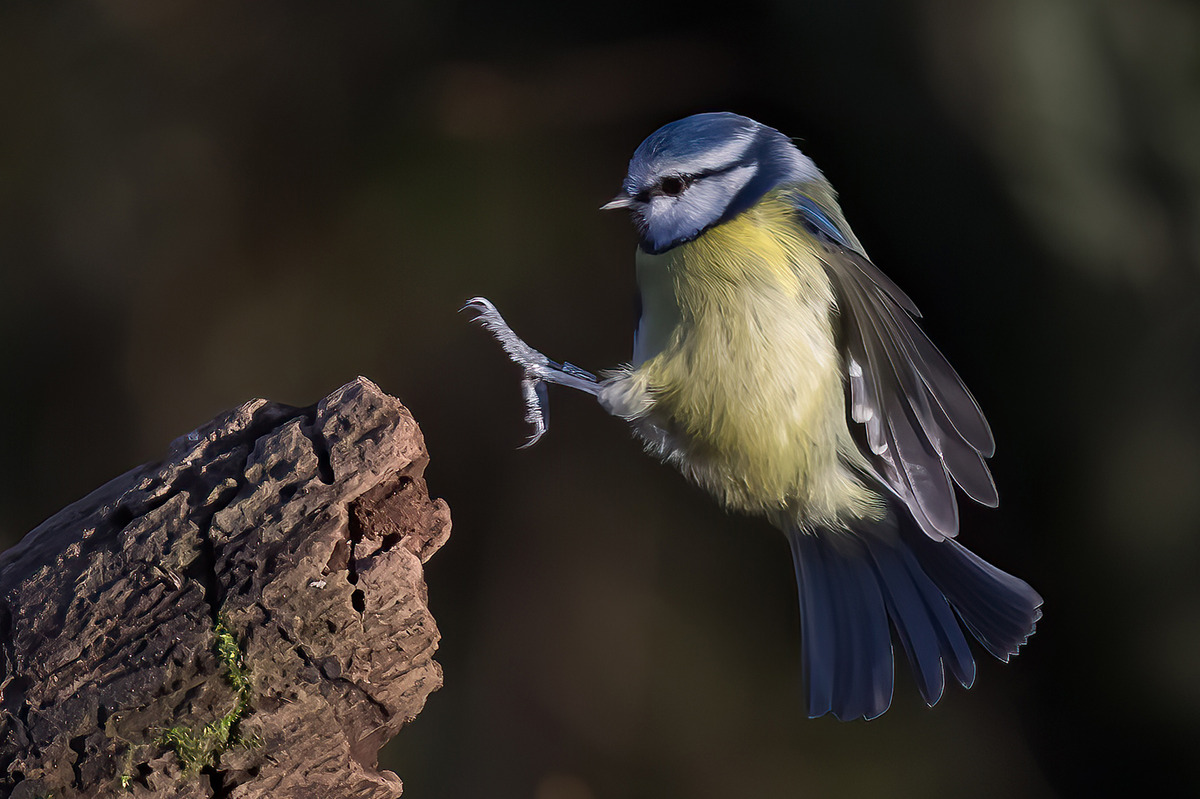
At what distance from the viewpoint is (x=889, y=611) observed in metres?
0.89

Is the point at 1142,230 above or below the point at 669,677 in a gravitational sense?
above

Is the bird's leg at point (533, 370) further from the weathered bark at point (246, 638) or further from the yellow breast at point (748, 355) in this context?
the weathered bark at point (246, 638)

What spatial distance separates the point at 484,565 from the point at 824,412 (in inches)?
25.4

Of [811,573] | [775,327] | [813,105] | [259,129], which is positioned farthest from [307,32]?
[811,573]

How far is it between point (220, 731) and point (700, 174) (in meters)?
0.56

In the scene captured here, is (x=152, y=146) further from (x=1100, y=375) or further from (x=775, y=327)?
(x=1100, y=375)

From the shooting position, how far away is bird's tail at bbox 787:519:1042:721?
833 mm

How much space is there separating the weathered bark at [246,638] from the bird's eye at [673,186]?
324 millimetres

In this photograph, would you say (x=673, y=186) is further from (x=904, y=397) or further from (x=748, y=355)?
(x=904, y=397)

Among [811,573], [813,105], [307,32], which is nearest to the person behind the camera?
[811,573]

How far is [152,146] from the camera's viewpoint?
1.22 m

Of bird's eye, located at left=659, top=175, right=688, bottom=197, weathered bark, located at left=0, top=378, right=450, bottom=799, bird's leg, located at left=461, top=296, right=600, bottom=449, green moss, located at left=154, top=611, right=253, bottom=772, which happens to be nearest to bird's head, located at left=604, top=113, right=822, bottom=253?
bird's eye, located at left=659, top=175, right=688, bottom=197

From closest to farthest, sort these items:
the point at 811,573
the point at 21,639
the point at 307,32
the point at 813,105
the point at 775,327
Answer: the point at 21,639, the point at 775,327, the point at 811,573, the point at 813,105, the point at 307,32

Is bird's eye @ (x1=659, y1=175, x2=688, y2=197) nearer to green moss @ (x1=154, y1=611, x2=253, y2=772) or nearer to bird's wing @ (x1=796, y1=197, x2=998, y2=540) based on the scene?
bird's wing @ (x1=796, y1=197, x2=998, y2=540)
